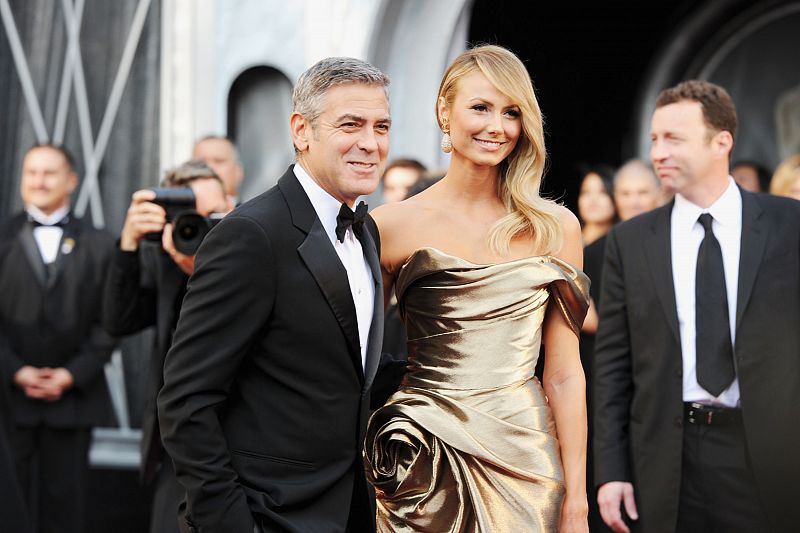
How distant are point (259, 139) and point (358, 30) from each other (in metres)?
0.98

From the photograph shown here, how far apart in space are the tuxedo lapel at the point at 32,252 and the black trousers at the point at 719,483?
3.59 meters

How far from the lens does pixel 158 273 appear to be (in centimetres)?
422

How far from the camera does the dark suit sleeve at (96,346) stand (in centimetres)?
596

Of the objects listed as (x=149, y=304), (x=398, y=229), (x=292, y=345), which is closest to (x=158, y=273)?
(x=149, y=304)

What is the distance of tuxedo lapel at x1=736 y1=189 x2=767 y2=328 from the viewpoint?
4008 mm

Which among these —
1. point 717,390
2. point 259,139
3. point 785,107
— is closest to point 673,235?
point 717,390

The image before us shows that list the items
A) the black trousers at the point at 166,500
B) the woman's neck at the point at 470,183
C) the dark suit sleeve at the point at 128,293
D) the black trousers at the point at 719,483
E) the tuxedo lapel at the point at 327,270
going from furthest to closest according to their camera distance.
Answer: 1. the dark suit sleeve at the point at 128,293
2. the black trousers at the point at 719,483
3. the black trousers at the point at 166,500
4. the woman's neck at the point at 470,183
5. the tuxedo lapel at the point at 327,270

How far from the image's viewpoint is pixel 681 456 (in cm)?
402

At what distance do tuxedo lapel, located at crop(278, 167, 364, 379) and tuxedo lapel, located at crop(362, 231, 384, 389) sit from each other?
0.10ft

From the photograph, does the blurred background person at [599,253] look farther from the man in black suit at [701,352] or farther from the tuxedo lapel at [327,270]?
the tuxedo lapel at [327,270]

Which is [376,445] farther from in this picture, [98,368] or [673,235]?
[98,368]

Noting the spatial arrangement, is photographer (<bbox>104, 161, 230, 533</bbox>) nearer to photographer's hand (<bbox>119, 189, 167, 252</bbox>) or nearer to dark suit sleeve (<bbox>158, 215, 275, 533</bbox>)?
photographer's hand (<bbox>119, 189, 167, 252</bbox>)

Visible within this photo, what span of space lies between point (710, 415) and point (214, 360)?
2.16 m

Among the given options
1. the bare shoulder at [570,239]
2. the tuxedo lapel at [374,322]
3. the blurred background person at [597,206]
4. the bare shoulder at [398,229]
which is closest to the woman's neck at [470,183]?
the bare shoulder at [398,229]
